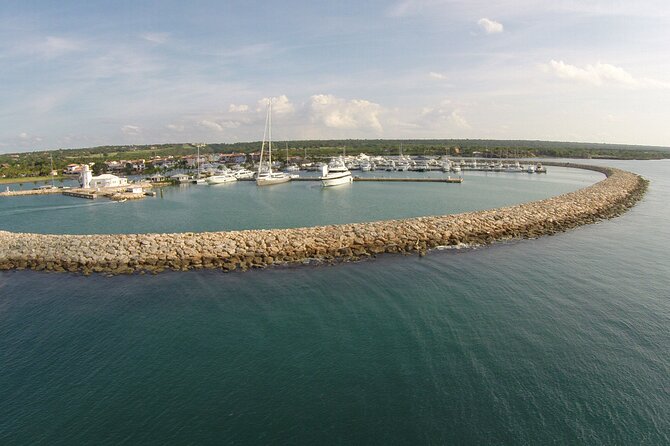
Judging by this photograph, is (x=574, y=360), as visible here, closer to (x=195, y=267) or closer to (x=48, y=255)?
(x=195, y=267)

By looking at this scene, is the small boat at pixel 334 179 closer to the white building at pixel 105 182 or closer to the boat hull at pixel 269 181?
the boat hull at pixel 269 181

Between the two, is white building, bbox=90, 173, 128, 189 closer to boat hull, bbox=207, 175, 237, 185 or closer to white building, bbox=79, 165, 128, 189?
white building, bbox=79, 165, 128, 189

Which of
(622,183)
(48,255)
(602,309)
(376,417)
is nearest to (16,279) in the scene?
(48,255)

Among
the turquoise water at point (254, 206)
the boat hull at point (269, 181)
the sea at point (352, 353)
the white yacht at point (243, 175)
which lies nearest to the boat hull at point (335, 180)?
the turquoise water at point (254, 206)

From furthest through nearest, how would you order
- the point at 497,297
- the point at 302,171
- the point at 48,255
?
the point at 302,171 < the point at 48,255 < the point at 497,297

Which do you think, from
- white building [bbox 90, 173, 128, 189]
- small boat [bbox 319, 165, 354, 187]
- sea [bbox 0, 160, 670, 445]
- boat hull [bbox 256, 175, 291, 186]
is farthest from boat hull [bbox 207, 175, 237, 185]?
sea [bbox 0, 160, 670, 445]

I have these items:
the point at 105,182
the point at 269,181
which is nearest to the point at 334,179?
the point at 269,181

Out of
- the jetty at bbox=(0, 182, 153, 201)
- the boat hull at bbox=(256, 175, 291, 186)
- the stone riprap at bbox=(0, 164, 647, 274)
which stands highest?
the boat hull at bbox=(256, 175, 291, 186)
